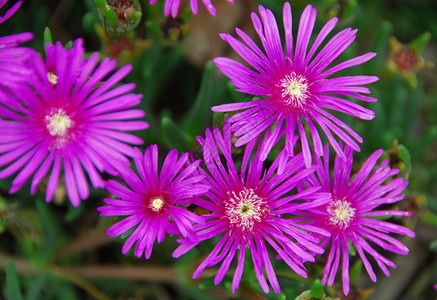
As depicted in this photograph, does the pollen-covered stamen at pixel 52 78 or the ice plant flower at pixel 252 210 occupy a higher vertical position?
the pollen-covered stamen at pixel 52 78

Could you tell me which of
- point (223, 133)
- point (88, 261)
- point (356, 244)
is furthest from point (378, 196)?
point (88, 261)

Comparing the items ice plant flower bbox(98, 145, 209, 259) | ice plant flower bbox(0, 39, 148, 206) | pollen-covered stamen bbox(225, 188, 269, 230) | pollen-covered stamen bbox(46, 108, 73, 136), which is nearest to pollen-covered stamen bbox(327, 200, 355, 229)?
pollen-covered stamen bbox(225, 188, 269, 230)

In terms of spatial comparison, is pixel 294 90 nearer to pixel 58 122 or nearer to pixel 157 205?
pixel 157 205

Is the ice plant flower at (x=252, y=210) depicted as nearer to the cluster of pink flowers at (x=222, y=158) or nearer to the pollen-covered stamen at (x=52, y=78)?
the cluster of pink flowers at (x=222, y=158)

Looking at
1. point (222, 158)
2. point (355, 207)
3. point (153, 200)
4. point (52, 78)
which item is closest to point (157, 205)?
point (153, 200)

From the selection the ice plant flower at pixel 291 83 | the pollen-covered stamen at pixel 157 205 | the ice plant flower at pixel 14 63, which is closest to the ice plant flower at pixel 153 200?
the pollen-covered stamen at pixel 157 205
